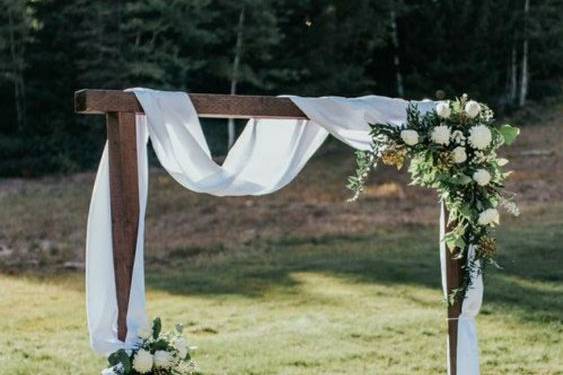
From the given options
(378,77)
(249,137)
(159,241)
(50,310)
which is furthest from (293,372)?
(378,77)

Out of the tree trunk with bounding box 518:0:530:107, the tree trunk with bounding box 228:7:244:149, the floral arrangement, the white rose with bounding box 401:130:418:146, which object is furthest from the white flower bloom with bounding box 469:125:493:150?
the tree trunk with bounding box 518:0:530:107

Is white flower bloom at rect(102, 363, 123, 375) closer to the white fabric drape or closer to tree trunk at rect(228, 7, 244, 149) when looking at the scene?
the white fabric drape

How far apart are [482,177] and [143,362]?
8.56 ft

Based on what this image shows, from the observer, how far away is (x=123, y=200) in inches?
228

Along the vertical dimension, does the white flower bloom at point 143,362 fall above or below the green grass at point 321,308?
above

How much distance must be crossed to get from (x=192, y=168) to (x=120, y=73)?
19.0 m

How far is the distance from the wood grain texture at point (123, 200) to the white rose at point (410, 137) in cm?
189

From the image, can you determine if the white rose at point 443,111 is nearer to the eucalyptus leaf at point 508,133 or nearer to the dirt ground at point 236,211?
the eucalyptus leaf at point 508,133

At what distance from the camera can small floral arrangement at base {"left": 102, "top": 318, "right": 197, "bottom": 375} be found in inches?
219

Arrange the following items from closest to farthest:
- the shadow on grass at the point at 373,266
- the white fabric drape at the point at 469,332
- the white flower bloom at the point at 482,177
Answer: the white flower bloom at the point at 482,177
the white fabric drape at the point at 469,332
the shadow on grass at the point at 373,266

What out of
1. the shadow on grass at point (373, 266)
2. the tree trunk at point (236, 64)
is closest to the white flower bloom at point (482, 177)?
the shadow on grass at point (373, 266)

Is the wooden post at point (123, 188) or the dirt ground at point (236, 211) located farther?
the dirt ground at point (236, 211)

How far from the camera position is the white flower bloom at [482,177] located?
6.27 m

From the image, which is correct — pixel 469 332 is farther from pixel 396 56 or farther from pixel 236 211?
pixel 396 56
